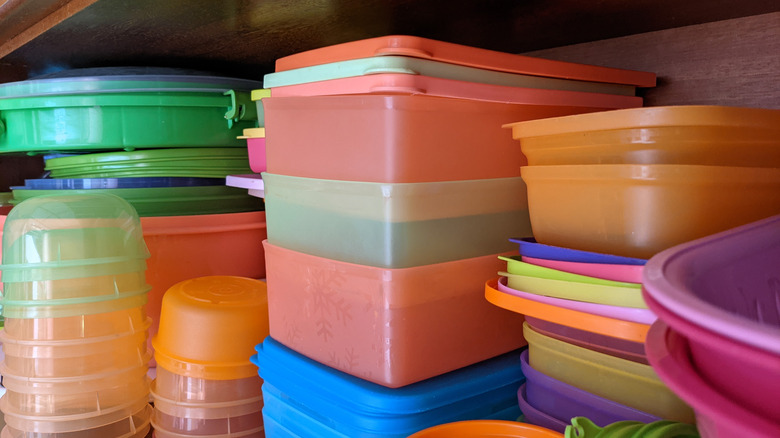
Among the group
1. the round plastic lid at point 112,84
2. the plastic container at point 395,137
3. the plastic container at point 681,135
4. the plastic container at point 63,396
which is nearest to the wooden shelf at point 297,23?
the round plastic lid at point 112,84

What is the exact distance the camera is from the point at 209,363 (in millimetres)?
920

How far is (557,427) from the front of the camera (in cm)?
64

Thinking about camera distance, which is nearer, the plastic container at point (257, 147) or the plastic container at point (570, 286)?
the plastic container at point (570, 286)

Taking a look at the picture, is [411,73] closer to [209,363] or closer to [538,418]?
[538,418]

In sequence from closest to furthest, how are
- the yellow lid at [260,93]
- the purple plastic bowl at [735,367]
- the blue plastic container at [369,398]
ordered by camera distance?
the purple plastic bowl at [735,367] → the blue plastic container at [369,398] → the yellow lid at [260,93]

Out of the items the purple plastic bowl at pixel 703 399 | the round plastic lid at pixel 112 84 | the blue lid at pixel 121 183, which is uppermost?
the round plastic lid at pixel 112 84

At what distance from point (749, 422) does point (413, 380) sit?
470 millimetres

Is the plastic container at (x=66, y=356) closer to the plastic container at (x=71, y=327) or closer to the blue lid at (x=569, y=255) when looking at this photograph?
the plastic container at (x=71, y=327)

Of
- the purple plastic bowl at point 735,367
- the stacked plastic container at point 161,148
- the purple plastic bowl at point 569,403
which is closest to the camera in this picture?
the purple plastic bowl at point 735,367

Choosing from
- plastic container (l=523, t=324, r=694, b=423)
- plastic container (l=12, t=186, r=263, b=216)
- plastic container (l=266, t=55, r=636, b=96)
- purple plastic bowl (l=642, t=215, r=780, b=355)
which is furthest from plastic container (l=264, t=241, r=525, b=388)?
plastic container (l=12, t=186, r=263, b=216)

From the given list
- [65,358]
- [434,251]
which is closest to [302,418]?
[434,251]

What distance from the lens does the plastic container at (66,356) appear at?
0.95m

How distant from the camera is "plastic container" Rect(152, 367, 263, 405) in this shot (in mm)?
938

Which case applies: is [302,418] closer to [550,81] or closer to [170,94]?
[550,81]
